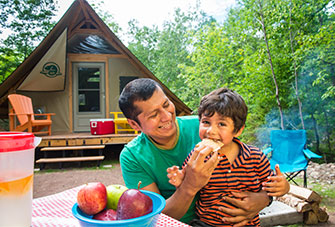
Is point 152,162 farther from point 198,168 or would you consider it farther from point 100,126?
point 100,126

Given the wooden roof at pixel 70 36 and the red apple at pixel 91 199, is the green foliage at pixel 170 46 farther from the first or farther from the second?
the red apple at pixel 91 199

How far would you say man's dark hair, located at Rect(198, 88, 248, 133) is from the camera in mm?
1527

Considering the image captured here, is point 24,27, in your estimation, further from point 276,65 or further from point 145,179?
point 145,179

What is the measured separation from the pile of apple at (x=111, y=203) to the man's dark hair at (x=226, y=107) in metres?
0.83

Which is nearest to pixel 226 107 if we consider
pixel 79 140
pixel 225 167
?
pixel 225 167

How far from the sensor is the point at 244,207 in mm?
1423

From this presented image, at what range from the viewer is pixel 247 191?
60.4 inches

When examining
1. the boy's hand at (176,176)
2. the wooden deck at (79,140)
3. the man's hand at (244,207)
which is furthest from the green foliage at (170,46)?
the boy's hand at (176,176)

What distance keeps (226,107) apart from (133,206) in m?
0.94

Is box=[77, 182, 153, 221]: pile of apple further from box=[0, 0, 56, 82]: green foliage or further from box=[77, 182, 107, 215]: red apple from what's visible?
box=[0, 0, 56, 82]: green foliage

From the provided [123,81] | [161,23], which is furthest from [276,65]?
[161,23]

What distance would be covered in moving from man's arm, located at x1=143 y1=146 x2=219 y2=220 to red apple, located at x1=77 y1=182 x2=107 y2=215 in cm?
52

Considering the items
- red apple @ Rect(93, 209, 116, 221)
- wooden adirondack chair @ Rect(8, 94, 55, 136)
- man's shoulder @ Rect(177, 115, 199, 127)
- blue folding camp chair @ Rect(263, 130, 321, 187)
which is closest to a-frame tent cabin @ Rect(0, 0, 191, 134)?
wooden adirondack chair @ Rect(8, 94, 55, 136)

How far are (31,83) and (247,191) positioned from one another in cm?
780
